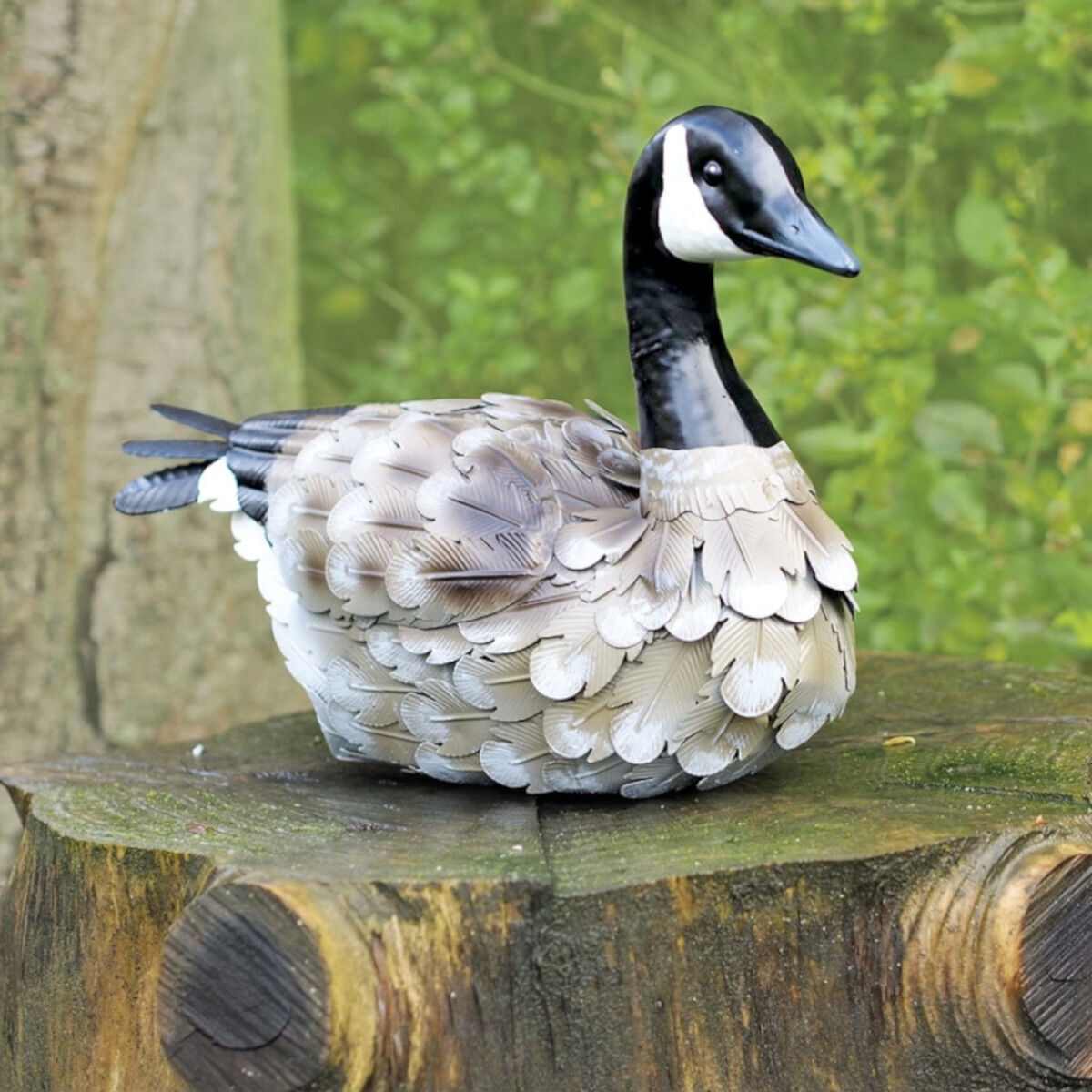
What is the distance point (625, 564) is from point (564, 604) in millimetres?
84

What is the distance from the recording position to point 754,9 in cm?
367

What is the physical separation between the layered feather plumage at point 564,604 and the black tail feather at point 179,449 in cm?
28

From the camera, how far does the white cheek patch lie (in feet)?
5.56

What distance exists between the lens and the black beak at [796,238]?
1.62m

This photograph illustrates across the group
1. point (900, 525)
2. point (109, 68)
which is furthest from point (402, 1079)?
point (109, 68)

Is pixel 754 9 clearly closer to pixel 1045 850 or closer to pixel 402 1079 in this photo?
pixel 1045 850

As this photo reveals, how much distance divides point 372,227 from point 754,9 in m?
1.25

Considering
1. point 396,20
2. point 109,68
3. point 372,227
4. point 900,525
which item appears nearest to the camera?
point 109,68

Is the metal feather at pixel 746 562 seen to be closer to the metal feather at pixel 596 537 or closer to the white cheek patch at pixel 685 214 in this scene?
the metal feather at pixel 596 537

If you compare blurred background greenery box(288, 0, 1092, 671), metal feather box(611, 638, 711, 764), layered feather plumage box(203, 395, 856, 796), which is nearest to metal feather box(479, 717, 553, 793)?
layered feather plumage box(203, 395, 856, 796)

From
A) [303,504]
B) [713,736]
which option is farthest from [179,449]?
[713,736]

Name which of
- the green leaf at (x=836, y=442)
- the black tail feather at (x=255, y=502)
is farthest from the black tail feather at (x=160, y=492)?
the green leaf at (x=836, y=442)

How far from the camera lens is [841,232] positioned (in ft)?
11.6

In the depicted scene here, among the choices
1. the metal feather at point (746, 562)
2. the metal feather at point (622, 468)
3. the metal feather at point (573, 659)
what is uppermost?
the metal feather at point (622, 468)
